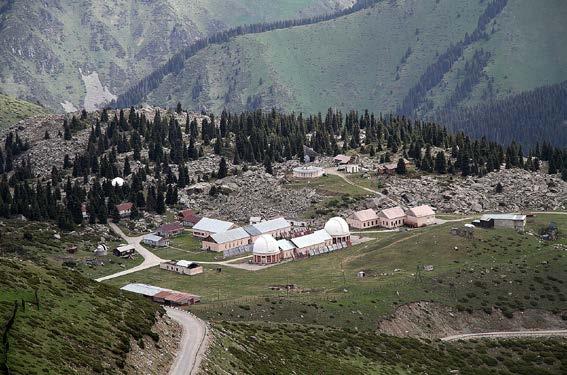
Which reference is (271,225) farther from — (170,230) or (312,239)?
(170,230)

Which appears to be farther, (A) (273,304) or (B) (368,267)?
(B) (368,267)

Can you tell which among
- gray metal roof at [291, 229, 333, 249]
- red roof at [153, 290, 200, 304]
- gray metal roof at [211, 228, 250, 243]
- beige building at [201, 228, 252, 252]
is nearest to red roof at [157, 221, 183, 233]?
beige building at [201, 228, 252, 252]

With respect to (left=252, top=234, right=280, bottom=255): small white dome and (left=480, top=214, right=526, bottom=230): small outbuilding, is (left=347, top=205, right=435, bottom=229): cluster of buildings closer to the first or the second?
(left=480, top=214, right=526, bottom=230): small outbuilding

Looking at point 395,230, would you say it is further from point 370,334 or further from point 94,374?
point 94,374

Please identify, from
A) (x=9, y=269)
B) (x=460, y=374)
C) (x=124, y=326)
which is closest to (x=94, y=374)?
(x=124, y=326)

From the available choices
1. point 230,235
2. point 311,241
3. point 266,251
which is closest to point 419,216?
point 311,241

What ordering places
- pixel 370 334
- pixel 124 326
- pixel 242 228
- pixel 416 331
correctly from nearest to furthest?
pixel 124 326 → pixel 370 334 → pixel 416 331 → pixel 242 228
